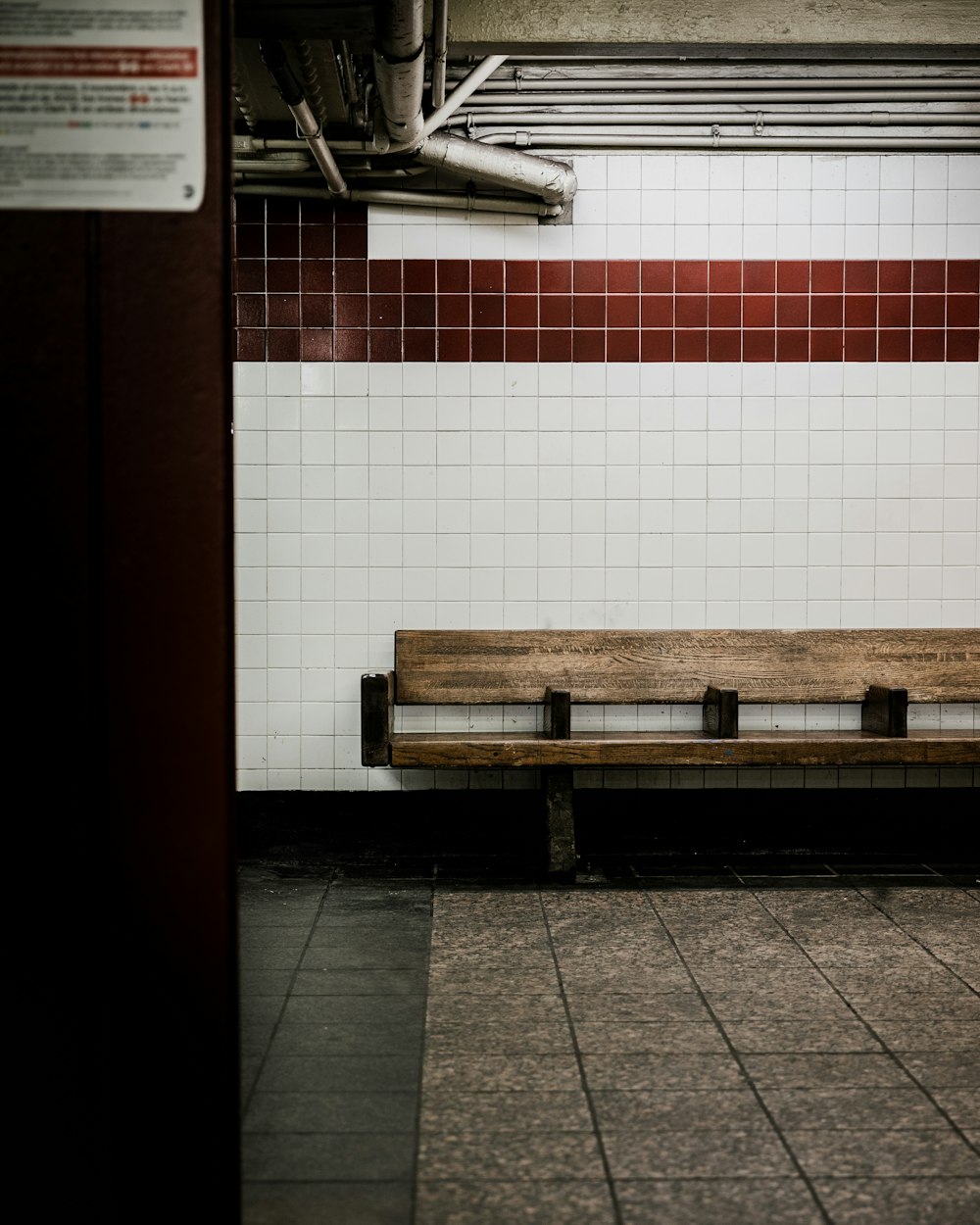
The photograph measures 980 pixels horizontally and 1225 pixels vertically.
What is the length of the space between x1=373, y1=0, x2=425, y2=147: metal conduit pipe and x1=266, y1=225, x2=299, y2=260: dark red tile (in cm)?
89

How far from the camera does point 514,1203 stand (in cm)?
235

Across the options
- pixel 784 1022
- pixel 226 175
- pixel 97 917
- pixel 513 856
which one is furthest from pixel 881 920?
pixel 226 175

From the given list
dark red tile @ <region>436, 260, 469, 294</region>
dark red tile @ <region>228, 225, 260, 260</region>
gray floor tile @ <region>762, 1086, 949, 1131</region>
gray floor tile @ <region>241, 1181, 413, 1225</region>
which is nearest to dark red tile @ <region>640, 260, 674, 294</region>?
dark red tile @ <region>436, 260, 469, 294</region>

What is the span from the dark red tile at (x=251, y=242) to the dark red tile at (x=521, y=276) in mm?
1138

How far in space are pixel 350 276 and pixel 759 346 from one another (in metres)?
1.95

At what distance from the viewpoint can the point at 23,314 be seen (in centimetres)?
181

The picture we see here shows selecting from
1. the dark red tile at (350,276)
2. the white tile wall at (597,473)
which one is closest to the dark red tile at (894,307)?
the white tile wall at (597,473)

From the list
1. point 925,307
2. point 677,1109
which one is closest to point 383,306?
point 925,307

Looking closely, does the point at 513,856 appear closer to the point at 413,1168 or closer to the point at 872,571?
the point at 872,571

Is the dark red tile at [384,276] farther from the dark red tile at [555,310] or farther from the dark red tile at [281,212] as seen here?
the dark red tile at [555,310]

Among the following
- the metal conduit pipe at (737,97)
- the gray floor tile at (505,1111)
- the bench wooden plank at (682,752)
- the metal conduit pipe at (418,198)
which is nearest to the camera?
the gray floor tile at (505,1111)

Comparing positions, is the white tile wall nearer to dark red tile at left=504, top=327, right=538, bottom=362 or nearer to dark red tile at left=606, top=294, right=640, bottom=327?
dark red tile at left=504, top=327, right=538, bottom=362

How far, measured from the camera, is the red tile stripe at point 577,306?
17.5 ft

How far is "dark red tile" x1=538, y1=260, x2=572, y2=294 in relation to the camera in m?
5.35
